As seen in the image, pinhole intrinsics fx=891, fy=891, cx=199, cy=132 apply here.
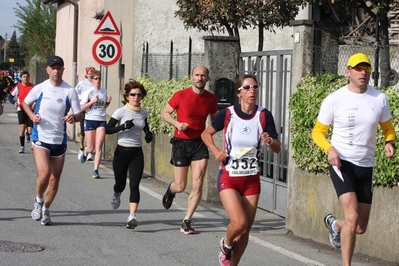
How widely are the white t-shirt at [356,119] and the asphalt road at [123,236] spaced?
1.52 m

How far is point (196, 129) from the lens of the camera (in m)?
10.9

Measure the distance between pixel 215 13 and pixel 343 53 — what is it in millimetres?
6818

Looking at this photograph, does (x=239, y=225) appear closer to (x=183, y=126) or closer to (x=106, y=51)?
(x=183, y=126)

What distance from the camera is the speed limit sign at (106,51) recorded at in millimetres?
19031

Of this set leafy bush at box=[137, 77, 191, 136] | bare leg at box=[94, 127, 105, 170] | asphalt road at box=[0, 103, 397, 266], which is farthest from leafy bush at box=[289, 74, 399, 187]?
bare leg at box=[94, 127, 105, 170]

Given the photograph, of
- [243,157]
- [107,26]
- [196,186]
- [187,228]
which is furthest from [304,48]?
[107,26]

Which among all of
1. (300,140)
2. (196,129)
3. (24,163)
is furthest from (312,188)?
(24,163)

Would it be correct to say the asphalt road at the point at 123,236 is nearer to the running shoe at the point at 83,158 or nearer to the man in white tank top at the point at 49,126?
the man in white tank top at the point at 49,126

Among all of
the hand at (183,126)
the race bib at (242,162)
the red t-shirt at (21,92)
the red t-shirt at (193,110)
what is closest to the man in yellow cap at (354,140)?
the race bib at (242,162)

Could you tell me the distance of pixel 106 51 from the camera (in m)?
19.1

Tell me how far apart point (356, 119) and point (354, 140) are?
0.19 m

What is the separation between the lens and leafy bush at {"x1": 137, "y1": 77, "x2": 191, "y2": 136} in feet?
51.5

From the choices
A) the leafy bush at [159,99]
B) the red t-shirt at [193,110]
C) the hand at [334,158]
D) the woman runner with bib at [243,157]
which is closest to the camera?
the hand at [334,158]

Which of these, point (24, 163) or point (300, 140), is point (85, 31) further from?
point (300, 140)
